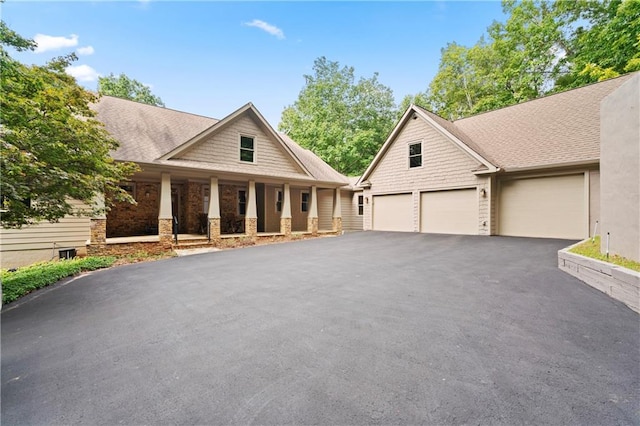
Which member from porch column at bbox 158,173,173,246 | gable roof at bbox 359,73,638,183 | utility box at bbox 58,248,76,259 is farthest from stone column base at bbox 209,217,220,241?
gable roof at bbox 359,73,638,183

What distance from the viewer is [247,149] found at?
12.8 metres

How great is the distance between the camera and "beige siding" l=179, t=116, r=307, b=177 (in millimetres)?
11547

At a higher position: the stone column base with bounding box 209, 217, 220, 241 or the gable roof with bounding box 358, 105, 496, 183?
the gable roof with bounding box 358, 105, 496, 183

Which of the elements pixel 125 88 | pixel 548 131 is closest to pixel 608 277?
pixel 548 131

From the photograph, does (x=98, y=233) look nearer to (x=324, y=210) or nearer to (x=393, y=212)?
(x=324, y=210)

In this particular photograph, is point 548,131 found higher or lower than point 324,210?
higher

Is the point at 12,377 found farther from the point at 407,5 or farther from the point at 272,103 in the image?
the point at 272,103

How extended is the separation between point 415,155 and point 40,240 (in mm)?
15913

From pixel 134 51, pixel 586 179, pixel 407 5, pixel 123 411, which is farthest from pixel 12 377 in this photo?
pixel 407 5

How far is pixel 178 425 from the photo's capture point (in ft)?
6.22

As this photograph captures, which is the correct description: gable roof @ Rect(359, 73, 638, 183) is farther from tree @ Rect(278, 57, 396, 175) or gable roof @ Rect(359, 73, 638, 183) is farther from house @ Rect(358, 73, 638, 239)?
tree @ Rect(278, 57, 396, 175)

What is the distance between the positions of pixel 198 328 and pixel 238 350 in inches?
35.2

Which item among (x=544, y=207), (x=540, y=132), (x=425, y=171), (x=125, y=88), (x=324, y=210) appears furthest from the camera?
(x=125, y=88)

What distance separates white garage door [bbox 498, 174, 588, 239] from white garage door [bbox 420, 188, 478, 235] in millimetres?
1111
